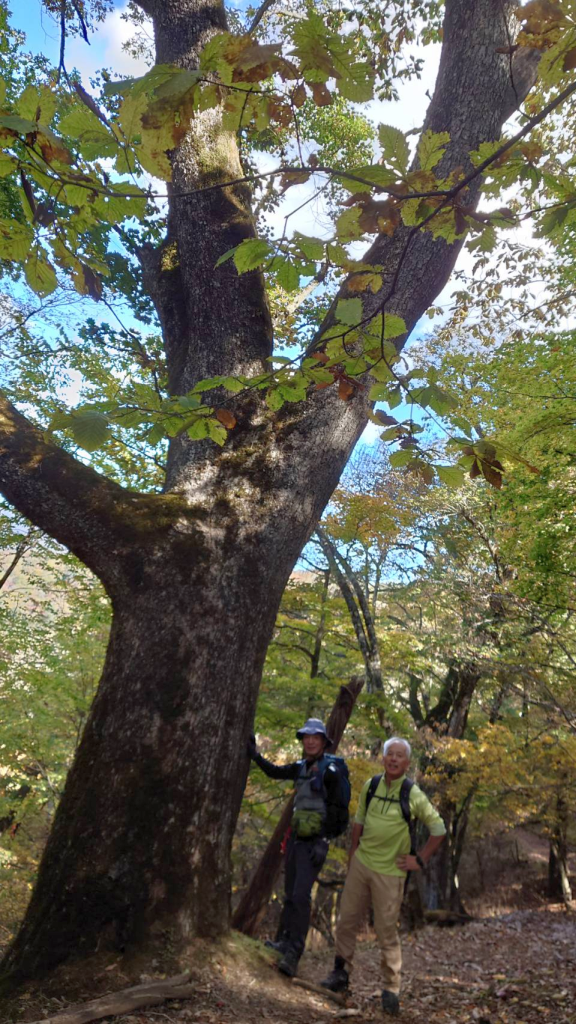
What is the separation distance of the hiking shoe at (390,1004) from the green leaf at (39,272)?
4.01 m

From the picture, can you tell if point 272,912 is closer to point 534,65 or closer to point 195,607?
point 195,607

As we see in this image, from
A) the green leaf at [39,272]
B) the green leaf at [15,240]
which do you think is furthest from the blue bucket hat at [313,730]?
the green leaf at [15,240]

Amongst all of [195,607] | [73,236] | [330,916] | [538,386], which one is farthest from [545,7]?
[330,916]

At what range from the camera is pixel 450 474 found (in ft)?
6.41

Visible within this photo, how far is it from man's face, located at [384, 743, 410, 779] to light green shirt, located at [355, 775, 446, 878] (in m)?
0.05

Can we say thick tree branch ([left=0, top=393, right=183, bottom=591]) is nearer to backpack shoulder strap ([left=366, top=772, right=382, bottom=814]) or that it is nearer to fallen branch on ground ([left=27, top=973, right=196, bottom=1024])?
fallen branch on ground ([left=27, top=973, right=196, bottom=1024])

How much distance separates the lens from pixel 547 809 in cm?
1268

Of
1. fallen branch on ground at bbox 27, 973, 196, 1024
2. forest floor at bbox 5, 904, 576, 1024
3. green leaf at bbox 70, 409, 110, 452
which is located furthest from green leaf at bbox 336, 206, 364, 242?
forest floor at bbox 5, 904, 576, 1024

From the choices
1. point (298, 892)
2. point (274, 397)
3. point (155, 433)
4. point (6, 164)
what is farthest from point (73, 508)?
point (298, 892)

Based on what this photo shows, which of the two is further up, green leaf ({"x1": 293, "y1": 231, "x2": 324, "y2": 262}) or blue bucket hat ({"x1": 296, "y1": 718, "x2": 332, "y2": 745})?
green leaf ({"x1": 293, "y1": 231, "x2": 324, "y2": 262})

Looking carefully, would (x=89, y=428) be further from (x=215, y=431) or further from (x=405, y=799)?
(x=405, y=799)

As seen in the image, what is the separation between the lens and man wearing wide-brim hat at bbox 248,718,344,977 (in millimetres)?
3428

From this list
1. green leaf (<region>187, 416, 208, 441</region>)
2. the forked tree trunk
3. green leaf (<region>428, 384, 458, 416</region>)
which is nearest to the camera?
green leaf (<region>428, 384, 458, 416</region>)

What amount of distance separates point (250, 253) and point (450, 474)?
38.3 inches
